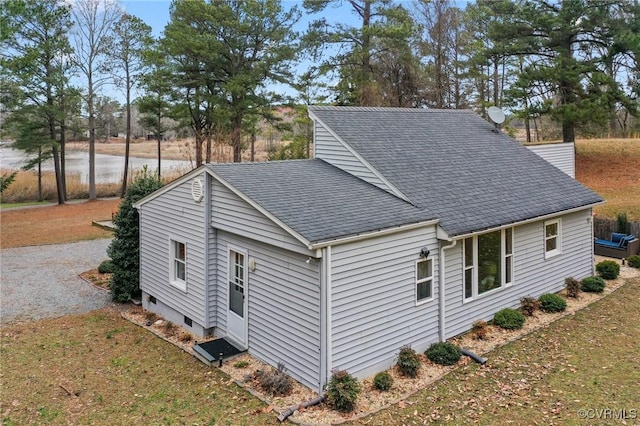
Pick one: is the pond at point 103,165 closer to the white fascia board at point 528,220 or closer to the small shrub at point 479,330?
the white fascia board at point 528,220

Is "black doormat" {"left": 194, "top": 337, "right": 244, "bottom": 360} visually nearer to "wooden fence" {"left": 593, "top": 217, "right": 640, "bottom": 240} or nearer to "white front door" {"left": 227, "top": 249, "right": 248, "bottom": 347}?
"white front door" {"left": 227, "top": 249, "right": 248, "bottom": 347}

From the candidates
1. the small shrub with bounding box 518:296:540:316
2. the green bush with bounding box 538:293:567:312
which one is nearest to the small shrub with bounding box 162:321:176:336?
the small shrub with bounding box 518:296:540:316

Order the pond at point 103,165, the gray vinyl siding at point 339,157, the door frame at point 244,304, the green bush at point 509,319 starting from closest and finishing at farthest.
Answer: the door frame at point 244,304 < the green bush at point 509,319 < the gray vinyl siding at point 339,157 < the pond at point 103,165

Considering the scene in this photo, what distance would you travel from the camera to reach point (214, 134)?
28.8 m

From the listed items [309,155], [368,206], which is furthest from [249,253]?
[309,155]

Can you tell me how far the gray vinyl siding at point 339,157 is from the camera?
10500mm

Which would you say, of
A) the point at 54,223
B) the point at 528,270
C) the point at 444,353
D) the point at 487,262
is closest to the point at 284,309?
the point at 444,353

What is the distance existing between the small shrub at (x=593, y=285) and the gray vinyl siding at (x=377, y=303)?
244 inches

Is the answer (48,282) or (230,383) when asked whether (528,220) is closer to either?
(230,383)

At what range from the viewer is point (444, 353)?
8.81 m

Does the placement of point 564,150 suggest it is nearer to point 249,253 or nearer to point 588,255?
point 588,255

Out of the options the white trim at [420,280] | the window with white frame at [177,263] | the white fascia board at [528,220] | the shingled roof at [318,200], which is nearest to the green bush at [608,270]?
the white fascia board at [528,220]

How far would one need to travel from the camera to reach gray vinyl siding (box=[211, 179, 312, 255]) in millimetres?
7953

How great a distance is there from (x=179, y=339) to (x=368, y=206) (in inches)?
203
